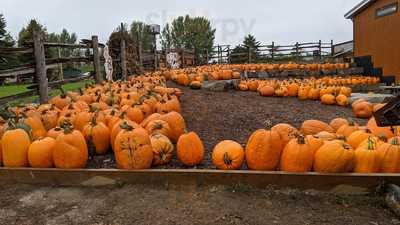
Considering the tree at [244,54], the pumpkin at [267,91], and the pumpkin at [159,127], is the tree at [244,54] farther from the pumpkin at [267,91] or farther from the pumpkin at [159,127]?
the pumpkin at [159,127]

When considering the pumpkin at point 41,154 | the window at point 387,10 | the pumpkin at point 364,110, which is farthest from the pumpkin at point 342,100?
the window at point 387,10

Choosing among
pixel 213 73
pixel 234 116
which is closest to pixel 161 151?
pixel 234 116

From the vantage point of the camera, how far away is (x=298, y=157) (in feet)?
9.45

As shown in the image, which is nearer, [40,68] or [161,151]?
[161,151]

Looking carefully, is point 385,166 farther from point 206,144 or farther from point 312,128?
point 206,144

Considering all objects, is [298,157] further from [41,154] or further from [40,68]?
[40,68]

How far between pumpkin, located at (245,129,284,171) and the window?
14.0 m

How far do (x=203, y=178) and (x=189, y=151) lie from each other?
1.24 ft

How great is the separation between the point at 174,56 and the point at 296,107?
12280mm

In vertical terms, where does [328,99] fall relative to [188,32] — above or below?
below

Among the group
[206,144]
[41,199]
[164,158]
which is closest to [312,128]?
[206,144]

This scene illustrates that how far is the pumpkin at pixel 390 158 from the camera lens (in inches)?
112

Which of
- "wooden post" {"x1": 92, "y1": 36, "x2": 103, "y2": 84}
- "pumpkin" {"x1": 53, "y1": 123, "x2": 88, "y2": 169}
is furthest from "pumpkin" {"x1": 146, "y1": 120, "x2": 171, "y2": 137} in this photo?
"wooden post" {"x1": 92, "y1": 36, "x2": 103, "y2": 84}

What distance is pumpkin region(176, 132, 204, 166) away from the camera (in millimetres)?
3248
